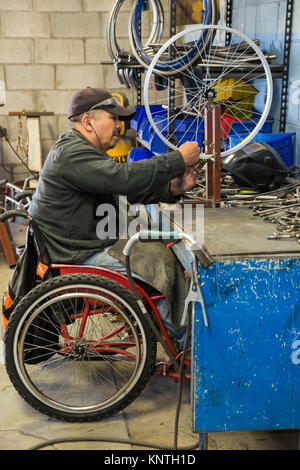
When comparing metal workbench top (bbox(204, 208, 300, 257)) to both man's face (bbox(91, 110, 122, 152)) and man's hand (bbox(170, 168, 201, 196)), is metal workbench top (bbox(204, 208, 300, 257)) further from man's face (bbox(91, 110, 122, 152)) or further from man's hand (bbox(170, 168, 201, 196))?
man's face (bbox(91, 110, 122, 152))

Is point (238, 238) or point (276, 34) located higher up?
point (276, 34)

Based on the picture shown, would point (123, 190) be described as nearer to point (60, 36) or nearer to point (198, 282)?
point (198, 282)

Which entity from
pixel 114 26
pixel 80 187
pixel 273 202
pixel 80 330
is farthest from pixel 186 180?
pixel 114 26

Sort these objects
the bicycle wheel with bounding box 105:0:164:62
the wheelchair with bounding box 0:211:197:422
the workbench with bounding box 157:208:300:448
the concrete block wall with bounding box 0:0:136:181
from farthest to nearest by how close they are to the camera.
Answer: the concrete block wall with bounding box 0:0:136:181
the bicycle wheel with bounding box 105:0:164:62
the wheelchair with bounding box 0:211:197:422
the workbench with bounding box 157:208:300:448

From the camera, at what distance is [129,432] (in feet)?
6.62

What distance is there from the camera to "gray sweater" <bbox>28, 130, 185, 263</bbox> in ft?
6.50

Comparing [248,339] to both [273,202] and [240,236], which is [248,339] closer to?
[240,236]

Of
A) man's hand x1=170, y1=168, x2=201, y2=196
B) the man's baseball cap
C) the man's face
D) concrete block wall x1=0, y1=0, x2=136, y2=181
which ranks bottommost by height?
man's hand x1=170, y1=168, x2=201, y2=196

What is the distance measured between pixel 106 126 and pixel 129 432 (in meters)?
Answer: 1.21

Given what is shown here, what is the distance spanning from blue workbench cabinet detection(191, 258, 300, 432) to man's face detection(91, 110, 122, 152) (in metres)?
0.83

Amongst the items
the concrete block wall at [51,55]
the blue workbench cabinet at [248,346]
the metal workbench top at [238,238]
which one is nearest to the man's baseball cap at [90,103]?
the metal workbench top at [238,238]

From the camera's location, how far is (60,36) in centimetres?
515

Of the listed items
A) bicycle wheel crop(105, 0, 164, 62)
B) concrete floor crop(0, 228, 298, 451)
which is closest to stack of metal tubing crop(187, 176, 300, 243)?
concrete floor crop(0, 228, 298, 451)
